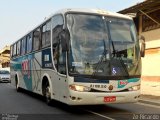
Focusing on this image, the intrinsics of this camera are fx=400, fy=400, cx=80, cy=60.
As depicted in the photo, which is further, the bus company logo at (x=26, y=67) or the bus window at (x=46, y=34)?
the bus company logo at (x=26, y=67)

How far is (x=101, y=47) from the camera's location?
1170 cm

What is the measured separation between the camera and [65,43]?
37.8 ft

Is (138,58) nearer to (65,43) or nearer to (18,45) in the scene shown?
(65,43)

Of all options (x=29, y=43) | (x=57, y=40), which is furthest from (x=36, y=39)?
Result: (x=57, y=40)

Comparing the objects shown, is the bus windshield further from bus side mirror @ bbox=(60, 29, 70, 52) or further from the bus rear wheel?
the bus rear wheel

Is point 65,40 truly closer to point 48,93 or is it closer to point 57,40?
point 57,40

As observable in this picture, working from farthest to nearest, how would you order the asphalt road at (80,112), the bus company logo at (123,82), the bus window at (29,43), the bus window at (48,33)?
the bus window at (29,43) → the bus window at (48,33) → the bus company logo at (123,82) → the asphalt road at (80,112)

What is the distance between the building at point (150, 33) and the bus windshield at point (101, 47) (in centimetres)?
1104

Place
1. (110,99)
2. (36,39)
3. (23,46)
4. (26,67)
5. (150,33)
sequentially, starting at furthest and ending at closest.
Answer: (150,33) < (23,46) < (26,67) < (36,39) < (110,99)

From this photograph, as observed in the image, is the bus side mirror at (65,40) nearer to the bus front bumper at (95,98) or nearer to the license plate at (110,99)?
the bus front bumper at (95,98)

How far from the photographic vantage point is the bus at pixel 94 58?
11.4 metres

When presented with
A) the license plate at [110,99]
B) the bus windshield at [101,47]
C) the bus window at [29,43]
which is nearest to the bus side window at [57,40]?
the bus windshield at [101,47]

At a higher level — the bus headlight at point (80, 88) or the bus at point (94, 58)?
the bus at point (94, 58)

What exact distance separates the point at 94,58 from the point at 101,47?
43 centimetres
